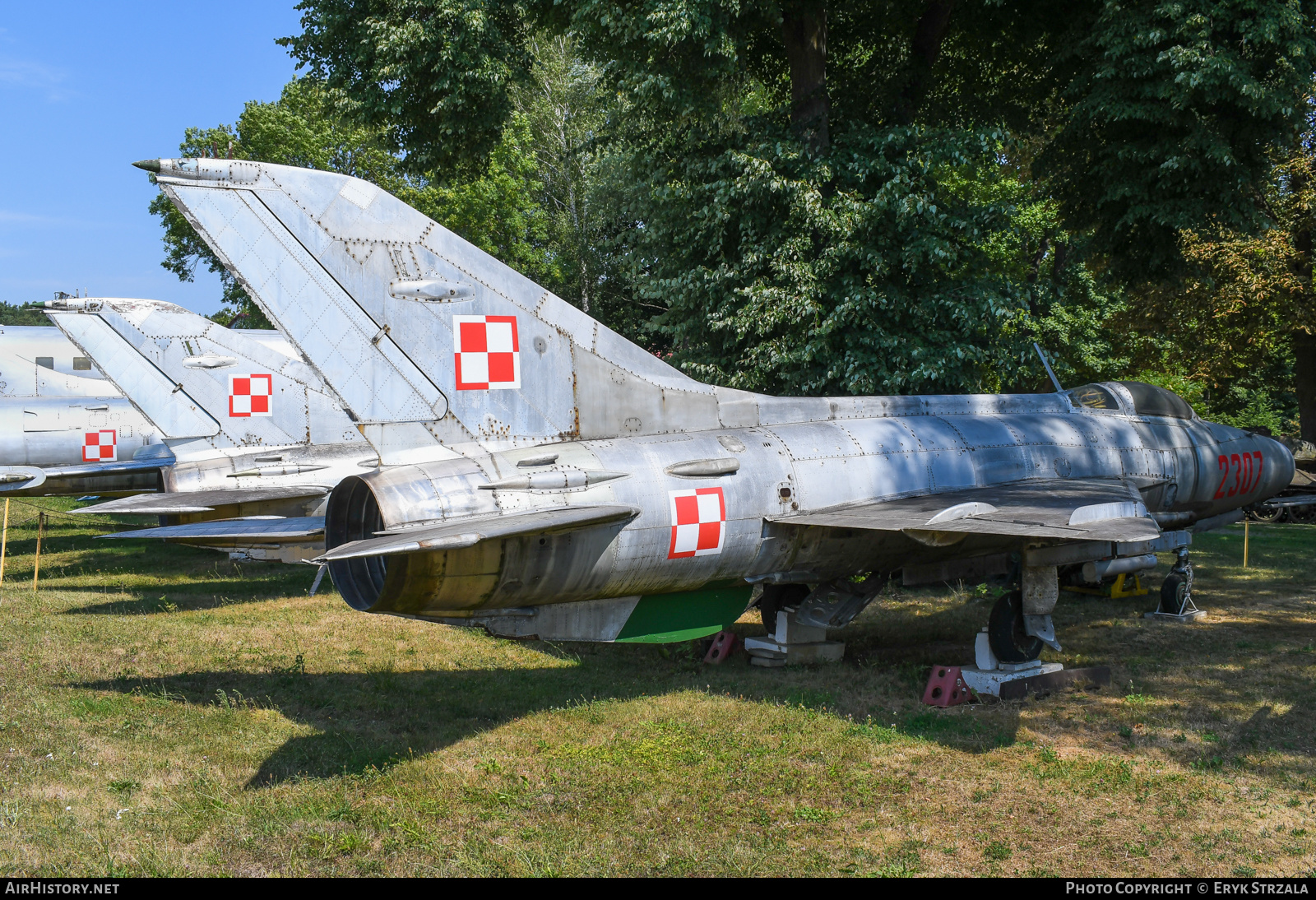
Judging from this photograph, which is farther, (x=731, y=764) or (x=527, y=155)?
(x=527, y=155)

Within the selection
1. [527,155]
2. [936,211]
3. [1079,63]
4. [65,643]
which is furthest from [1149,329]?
[65,643]

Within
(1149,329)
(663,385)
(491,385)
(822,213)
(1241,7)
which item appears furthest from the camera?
(1149,329)

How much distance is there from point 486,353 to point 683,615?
2790mm

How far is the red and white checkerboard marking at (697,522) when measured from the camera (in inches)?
300

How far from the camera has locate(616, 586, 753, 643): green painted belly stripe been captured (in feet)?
25.7

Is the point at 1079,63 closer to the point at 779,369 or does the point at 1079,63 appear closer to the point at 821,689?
the point at 779,369

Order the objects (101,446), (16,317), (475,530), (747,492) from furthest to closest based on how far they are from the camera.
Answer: (16,317) < (101,446) < (747,492) < (475,530)

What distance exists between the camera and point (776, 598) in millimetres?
10273

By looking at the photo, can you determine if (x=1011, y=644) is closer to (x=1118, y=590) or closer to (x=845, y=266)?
(x=1118, y=590)

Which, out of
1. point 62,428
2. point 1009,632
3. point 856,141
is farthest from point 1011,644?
point 62,428

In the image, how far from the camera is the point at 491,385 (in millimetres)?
7723

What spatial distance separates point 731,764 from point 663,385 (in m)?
3.36

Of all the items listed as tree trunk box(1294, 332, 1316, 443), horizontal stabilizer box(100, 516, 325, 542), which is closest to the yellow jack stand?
horizontal stabilizer box(100, 516, 325, 542)

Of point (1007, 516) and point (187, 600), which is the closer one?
point (1007, 516)
